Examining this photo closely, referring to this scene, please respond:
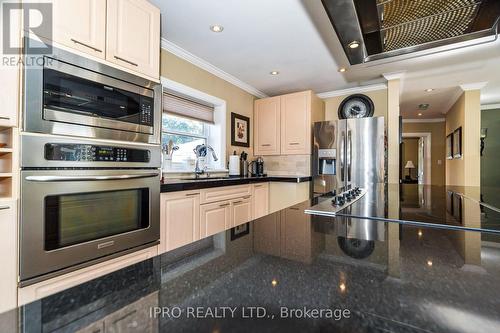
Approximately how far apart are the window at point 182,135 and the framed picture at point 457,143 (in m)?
4.46

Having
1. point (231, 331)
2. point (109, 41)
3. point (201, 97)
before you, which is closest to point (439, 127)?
point (201, 97)

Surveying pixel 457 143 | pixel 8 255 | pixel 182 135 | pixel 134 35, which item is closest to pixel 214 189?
pixel 182 135

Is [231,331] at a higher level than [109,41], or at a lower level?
lower

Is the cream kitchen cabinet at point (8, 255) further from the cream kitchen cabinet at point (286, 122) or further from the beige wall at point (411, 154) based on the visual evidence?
the beige wall at point (411, 154)

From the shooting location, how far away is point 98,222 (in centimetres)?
146

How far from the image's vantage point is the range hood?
0.81 m

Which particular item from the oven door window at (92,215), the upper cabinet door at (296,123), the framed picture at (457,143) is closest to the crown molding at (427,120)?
the framed picture at (457,143)

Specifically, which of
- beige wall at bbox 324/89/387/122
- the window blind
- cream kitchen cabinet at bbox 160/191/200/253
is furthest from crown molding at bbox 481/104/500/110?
cream kitchen cabinet at bbox 160/191/200/253

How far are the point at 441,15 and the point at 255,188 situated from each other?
2.60 meters

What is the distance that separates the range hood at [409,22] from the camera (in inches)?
31.9

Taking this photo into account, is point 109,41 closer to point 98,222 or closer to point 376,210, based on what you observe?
point 98,222

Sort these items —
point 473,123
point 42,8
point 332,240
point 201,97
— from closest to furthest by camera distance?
point 332,240 < point 42,8 < point 201,97 < point 473,123

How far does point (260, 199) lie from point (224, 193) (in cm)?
84

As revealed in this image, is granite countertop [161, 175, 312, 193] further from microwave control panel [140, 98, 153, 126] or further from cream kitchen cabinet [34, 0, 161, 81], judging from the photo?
cream kitchen cabinet [34, 0, 161, 81]
